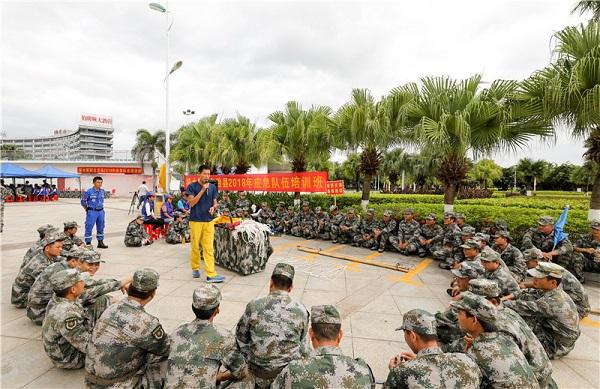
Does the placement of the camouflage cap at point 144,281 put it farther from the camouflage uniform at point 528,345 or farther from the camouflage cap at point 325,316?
the camouflage uniform at point 528,345

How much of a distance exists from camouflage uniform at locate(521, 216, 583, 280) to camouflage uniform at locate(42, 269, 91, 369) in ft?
22.1

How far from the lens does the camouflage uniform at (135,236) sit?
8.12 metres

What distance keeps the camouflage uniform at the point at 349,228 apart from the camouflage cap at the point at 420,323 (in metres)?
6.66

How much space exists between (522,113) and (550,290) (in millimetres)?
5005

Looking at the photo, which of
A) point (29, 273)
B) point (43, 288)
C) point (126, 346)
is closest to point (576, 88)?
point (126, 346)

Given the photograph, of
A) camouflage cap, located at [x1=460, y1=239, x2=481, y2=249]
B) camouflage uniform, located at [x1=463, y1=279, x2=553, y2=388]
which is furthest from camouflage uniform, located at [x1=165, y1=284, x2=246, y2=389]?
camouflage cap, located at [x1=460, y1=239, x2=481, y2=249]

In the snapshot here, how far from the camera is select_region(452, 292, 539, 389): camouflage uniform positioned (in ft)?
6.29

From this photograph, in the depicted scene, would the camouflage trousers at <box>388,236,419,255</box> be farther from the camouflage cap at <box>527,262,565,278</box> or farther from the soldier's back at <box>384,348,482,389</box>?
the soldier's back at <box>384,348,482,389</box>

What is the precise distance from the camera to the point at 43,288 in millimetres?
3482

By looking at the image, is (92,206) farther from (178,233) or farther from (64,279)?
(64,279)

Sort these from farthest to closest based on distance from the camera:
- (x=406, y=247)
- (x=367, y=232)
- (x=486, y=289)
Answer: (x=367, y=232)
(x=406, y=247)
(x=486, y=289)

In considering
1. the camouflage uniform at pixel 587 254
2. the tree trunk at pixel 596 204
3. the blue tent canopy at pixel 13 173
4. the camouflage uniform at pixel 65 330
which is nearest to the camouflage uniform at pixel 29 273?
the camouflage uniform at pixel 65 330

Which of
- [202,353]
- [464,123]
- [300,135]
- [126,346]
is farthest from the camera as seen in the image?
[300,135]

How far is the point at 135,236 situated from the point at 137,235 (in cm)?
5
